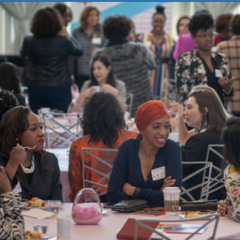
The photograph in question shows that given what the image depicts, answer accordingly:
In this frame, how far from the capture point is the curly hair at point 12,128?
2273 millimetres

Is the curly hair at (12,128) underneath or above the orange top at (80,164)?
above

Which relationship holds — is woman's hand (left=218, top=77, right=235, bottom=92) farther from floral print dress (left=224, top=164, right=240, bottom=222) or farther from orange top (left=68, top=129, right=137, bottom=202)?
floral print dress (left=224, top=164, right=240, bottom=222)

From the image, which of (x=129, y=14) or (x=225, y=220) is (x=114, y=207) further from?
(x=129, y=14)

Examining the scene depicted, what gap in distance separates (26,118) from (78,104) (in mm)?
2301

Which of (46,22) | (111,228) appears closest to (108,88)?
(46,22)

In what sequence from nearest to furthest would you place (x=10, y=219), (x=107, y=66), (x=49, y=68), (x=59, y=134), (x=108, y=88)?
(x=10, y=219) < (x=59, y=134) < (x=108, y=88) < (x=107, y=66) < (x=49, y=68)

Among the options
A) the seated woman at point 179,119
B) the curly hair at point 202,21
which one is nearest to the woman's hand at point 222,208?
the seated woman at point 179,119

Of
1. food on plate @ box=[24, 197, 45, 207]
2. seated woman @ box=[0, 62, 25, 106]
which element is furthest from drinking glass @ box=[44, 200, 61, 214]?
seated woman @ box=[0, 62, 25, 106]

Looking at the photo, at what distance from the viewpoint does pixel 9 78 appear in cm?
445

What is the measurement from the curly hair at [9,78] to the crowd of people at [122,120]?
0.01 metres

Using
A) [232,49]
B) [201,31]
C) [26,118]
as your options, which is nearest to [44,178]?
[26,118]

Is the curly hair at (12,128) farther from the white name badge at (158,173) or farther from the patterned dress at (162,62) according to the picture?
the patterned dress at (162,62)

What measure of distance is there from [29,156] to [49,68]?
2.72 meters

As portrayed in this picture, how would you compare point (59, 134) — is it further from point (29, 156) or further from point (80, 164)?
point (29, 156)
